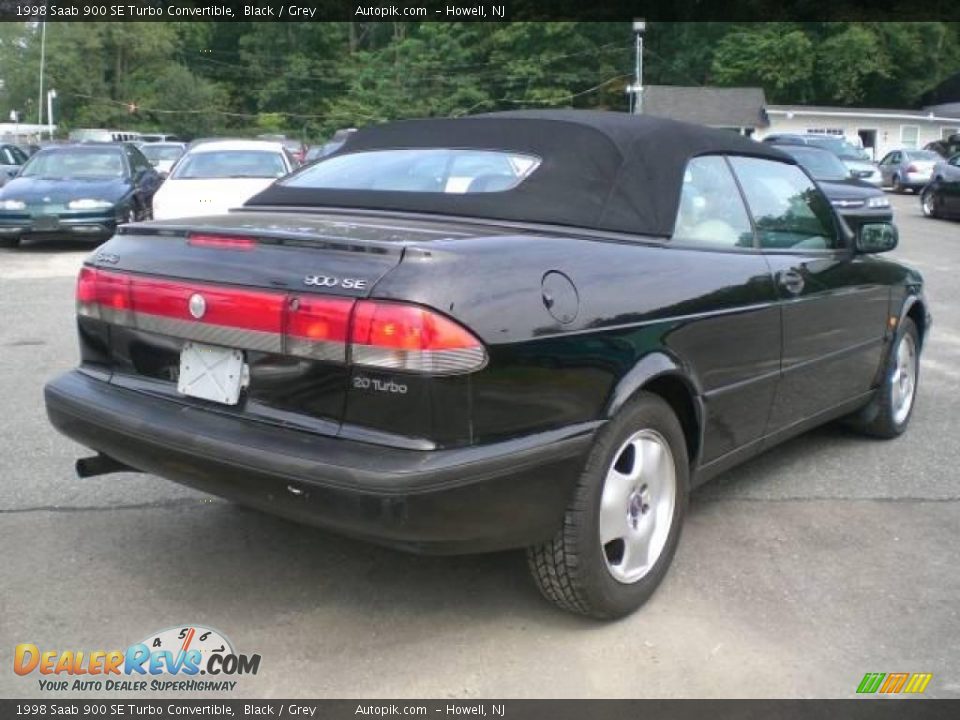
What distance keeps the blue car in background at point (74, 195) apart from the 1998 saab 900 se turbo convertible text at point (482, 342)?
9940mm

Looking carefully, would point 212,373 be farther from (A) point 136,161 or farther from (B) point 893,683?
(A) point 136,161

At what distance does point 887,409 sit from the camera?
509cm

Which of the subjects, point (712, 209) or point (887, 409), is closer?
point (712, 209)

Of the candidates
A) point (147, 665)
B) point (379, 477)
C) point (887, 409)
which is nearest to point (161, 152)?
point (887, 409)

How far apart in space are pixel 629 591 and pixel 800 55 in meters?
58.7

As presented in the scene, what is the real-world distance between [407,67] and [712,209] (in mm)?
66930

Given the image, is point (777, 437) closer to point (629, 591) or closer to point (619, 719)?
point (629, 591)

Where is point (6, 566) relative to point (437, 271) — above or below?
below

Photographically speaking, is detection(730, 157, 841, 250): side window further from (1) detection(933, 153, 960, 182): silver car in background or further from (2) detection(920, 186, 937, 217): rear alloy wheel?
(2) detection(920, 186, 937, 217): rear alloy wheel

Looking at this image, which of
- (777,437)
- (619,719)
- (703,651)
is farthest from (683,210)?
(619,719)

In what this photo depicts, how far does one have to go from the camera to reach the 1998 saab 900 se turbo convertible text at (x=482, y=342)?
2.64 meters

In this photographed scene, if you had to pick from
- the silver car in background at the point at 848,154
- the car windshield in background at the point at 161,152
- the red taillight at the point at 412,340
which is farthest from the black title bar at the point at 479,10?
the red taillight at the point at 412,340

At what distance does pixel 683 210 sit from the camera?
3.68 m

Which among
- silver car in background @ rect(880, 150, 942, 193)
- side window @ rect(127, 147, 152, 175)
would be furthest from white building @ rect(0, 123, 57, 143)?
silver car in background @ rect(880, 150, 942, 193)
